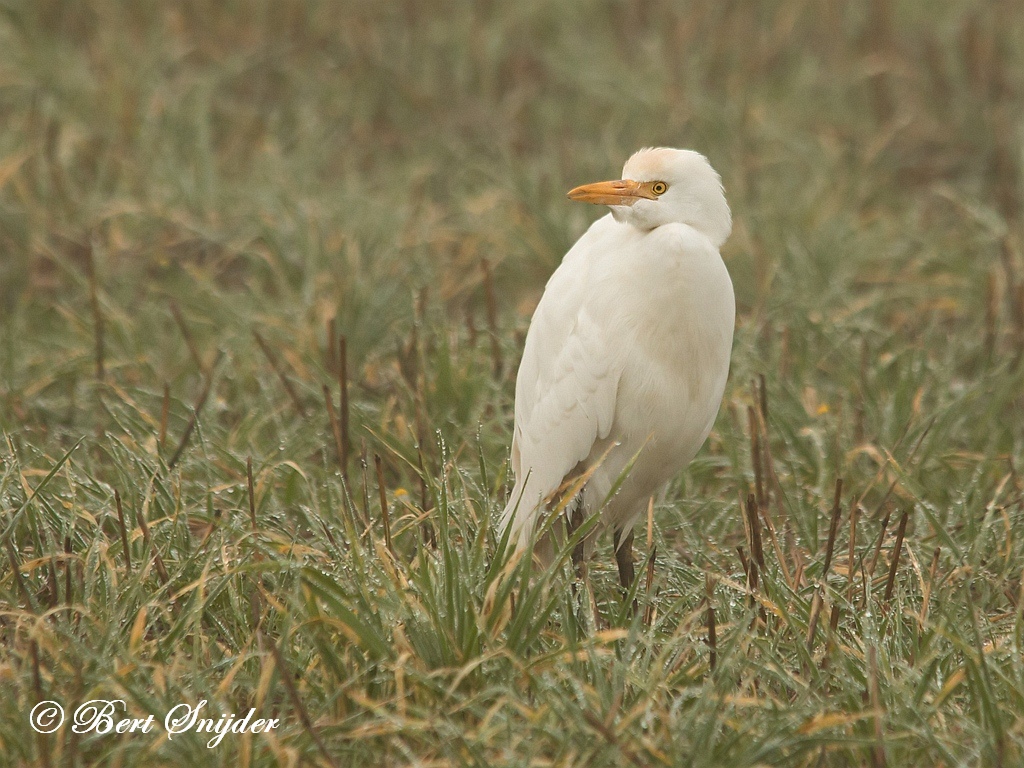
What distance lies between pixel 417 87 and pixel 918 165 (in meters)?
2.77

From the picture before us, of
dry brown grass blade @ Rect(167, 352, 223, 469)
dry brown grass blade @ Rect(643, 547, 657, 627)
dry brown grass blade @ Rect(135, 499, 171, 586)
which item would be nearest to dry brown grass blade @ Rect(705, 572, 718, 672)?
dry brown grass blade @ Rect(643, 547, 657, 627)

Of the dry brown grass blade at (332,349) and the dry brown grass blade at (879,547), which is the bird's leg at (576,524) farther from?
the dry brown grass blade at (332,349)

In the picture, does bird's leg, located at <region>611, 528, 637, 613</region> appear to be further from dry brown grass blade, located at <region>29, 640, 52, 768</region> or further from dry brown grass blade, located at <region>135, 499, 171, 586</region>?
dry brown grass blade, located at <region>29, 640, 52, 768</region>

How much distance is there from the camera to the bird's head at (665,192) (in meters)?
2.90

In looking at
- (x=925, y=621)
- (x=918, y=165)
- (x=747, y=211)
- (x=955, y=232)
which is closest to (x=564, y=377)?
(x=925, y=621)

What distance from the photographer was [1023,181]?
235 inches

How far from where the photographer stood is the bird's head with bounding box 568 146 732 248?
290 cm

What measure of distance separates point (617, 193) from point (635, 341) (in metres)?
0.35

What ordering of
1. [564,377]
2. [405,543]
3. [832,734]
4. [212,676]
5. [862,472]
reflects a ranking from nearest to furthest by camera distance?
1. [832,734]
2. [212,676]
3. [564,377]
4. [405,543]
5. [862,472]

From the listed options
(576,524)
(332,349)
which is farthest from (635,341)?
(332,349)

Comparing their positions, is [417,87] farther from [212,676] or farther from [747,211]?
[212,676]

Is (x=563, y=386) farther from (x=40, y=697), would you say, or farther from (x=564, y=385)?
(x=40, y=697)

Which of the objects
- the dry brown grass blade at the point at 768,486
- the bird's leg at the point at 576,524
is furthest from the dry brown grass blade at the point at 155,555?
the dry brown grass blade at the point at 768,486

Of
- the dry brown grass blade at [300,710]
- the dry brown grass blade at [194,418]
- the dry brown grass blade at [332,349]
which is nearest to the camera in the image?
the dry brown grass blade at [300,710]
